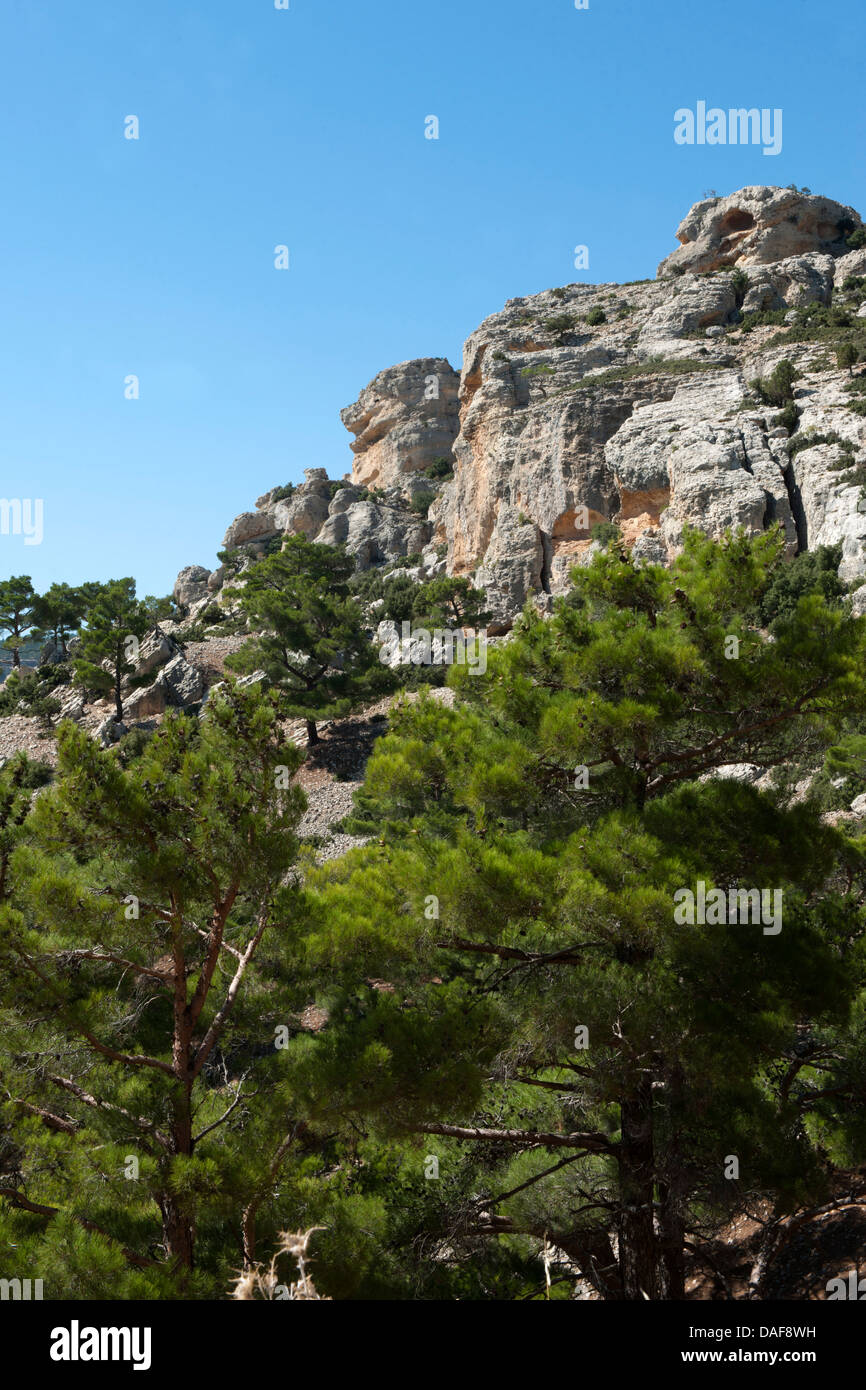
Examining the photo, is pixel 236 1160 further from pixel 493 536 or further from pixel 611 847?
pixel 493 536

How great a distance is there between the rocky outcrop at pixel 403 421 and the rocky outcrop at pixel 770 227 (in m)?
17.4

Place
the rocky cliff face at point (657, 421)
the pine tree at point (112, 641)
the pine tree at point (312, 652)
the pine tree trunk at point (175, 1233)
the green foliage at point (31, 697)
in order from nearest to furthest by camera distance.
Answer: the pine tree trunk at point (175, 1233)
the pine tree at point (312, 652)
the rocky cliff face at point (657, 421)
the pine tree at point (112, 641)
the green foliage at point (31, 697)

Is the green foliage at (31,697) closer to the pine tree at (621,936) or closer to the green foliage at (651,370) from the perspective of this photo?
the green foliage at (651,370)

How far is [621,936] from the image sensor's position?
197 inches

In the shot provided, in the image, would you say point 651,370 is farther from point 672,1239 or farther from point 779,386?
point 672,1239

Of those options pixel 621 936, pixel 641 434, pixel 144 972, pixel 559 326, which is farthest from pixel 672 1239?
pixel 559 326

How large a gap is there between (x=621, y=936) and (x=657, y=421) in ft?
91.7

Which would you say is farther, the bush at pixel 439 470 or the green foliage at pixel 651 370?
the bush at pixel 439 470

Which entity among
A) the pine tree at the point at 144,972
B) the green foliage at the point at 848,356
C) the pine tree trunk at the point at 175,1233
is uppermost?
the green foliage at the point at 848,356

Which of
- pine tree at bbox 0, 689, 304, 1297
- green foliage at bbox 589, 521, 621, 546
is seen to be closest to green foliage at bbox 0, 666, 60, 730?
green foliage at bbox 589, 521, 621, 546

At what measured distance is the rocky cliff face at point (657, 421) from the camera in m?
25.7

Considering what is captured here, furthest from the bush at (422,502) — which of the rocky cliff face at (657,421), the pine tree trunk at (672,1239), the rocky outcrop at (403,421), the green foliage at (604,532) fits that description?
the pine tree trunk at (672,1239)

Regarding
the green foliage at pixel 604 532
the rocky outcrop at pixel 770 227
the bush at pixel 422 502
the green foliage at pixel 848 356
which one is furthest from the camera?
the bush at pixel 422 502

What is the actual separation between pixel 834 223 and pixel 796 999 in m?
46.5
